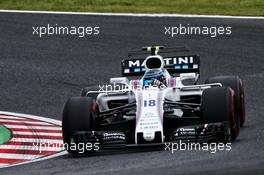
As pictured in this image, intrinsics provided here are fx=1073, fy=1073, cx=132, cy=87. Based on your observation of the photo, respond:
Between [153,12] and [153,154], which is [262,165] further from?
[153,12]

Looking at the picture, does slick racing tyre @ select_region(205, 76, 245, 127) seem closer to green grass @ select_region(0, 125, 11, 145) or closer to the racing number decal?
the racing number decal

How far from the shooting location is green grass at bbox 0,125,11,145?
16.1 m

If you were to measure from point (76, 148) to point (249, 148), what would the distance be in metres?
2.36

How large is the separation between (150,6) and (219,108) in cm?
1377

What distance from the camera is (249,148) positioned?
1317 cm

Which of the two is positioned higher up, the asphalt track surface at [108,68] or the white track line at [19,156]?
the asphalt track surface at [108,68]

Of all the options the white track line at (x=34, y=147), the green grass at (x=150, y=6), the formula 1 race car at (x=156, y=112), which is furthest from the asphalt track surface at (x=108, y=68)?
the white track line at (x=34, y=147)

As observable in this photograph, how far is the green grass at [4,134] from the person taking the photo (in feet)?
52.9
